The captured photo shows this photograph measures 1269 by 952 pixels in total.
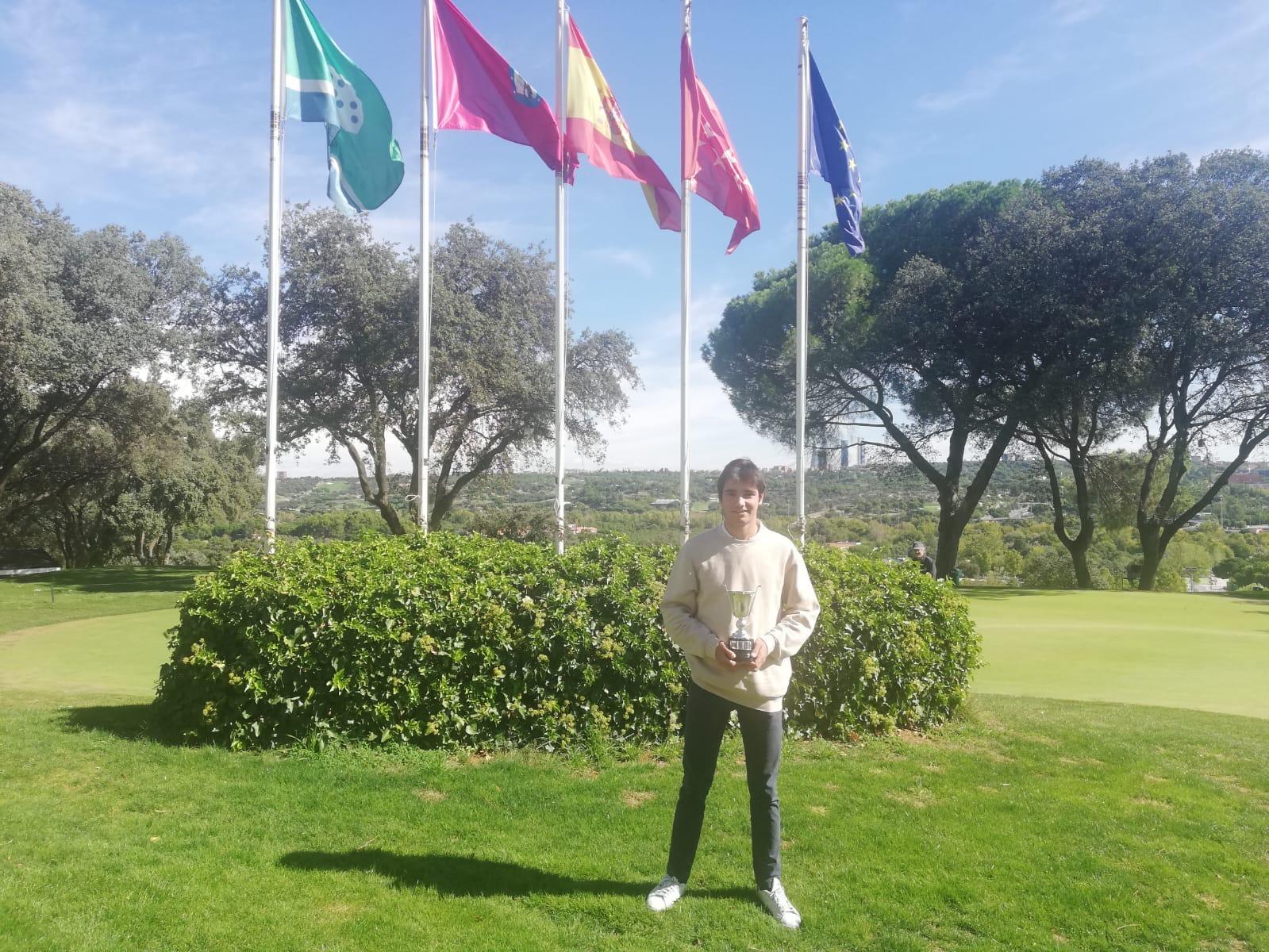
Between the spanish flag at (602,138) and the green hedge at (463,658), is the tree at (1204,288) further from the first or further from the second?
the green hedge at (463,658)

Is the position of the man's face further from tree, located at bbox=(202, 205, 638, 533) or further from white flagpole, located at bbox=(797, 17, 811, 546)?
tree, located at bbox=(202, 205, 638, 533)

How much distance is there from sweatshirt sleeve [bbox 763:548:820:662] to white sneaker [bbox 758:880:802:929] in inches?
41.2

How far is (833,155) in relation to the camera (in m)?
12.7

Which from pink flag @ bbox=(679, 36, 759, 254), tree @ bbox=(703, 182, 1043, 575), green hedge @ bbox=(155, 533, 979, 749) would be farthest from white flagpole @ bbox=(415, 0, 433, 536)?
tree @ bbox=(703, 182, 1043, 575)

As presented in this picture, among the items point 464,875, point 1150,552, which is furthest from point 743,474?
point 1150,552

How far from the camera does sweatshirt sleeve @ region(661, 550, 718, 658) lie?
12.7 ft

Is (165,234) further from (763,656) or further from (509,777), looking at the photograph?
(763,656)

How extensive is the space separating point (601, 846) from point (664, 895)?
0.73 meters

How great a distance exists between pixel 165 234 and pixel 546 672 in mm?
21599

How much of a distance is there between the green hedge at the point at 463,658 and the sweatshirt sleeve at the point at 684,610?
2374 millimetres

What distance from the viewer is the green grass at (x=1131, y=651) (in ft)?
33.0

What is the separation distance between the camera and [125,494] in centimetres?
3322

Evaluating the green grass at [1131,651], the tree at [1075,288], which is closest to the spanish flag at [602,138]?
the green grass at [1131,651]

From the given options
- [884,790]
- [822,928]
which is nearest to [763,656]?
[822,928]
